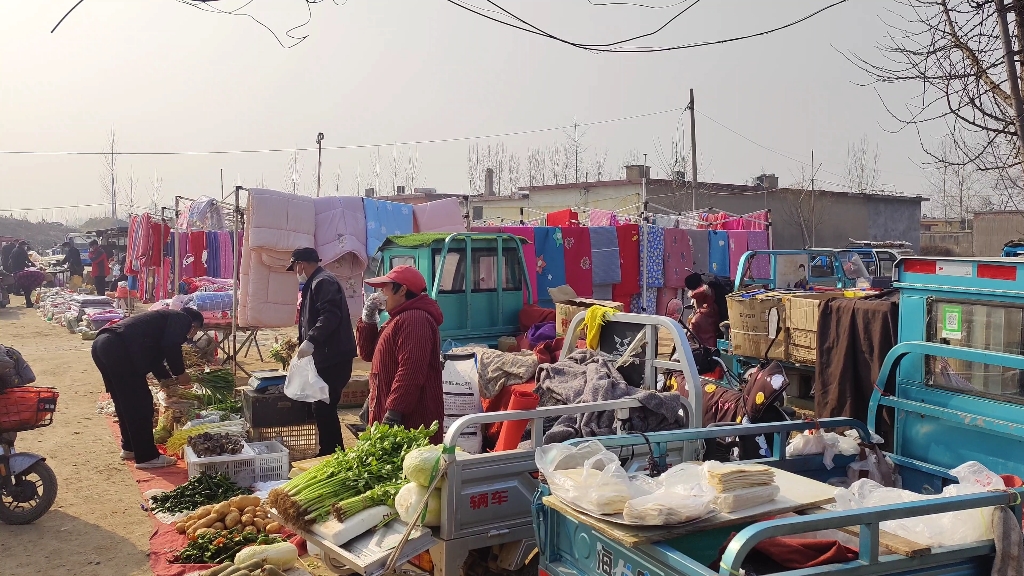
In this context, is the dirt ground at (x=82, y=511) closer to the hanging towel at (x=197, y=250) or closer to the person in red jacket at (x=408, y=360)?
the person in red jacket at (x=408, y=360)

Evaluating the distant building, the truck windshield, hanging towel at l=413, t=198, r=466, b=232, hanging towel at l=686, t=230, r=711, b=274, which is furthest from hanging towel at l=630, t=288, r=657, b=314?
the distant building

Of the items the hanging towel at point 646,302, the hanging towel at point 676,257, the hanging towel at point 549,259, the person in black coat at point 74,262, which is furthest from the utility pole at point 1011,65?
the person in black coat at point 74,262

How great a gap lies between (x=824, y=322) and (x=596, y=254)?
7.84 meters

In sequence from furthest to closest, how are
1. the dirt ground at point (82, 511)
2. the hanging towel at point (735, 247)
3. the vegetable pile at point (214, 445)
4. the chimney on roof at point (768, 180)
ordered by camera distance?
1. the chimney on roof at point (768, 180)
2. the hanging towel at point (735, 247)
3. the vegetable pile at point (214, 445)
4. the dirt ground at point (82, 511)

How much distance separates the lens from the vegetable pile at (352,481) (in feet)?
14.7

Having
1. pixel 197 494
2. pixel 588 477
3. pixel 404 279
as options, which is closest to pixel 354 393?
pixel 197 494

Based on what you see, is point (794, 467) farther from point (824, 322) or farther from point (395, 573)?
Answer: point (824, 322)

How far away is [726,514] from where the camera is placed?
312 cm

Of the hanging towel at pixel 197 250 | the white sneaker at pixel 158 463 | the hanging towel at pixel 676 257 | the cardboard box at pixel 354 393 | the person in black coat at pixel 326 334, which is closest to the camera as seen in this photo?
the person in black coat at pixel 326 334

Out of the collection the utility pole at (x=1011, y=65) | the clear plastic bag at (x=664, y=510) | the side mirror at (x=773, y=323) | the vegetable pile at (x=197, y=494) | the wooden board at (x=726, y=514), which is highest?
the utility pole at (x=1011, y=65)

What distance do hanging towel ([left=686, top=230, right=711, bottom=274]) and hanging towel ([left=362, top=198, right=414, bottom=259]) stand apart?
6.57 metres

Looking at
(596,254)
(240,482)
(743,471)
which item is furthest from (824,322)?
(596,254)

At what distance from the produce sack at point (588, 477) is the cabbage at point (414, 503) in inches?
36.7

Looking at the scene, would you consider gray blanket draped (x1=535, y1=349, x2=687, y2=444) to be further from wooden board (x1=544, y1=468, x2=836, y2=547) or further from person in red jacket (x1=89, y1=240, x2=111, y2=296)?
person in red jacket (x1=89, y1=240, x2=111, y2=296)
